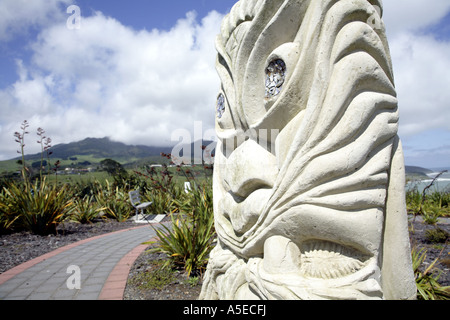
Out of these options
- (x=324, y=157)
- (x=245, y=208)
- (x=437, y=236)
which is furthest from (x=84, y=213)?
(x=437, y=236)

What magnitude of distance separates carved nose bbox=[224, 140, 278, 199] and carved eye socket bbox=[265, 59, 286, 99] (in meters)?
0.43

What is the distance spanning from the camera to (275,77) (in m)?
1.90


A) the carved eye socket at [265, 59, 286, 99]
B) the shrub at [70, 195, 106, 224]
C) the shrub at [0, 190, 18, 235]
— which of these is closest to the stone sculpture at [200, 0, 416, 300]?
the carved eye socket at [265, 59, 286, 99]

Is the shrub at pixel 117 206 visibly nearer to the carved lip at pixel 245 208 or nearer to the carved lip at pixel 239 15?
the carved lip at pixel 245 208

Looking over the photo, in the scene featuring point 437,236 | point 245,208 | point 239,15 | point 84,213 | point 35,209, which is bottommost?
point 437,236

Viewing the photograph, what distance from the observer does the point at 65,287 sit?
150 inches

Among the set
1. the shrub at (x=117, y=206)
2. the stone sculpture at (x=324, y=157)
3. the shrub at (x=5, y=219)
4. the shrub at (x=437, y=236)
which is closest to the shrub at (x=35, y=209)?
the shrub at (x=5, y=219)

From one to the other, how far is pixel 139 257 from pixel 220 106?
378 cm

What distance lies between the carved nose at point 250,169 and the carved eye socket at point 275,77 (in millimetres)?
432

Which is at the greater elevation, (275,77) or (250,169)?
(275,77)

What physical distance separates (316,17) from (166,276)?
3.85 meters

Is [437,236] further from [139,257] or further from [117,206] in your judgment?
[117,206]
